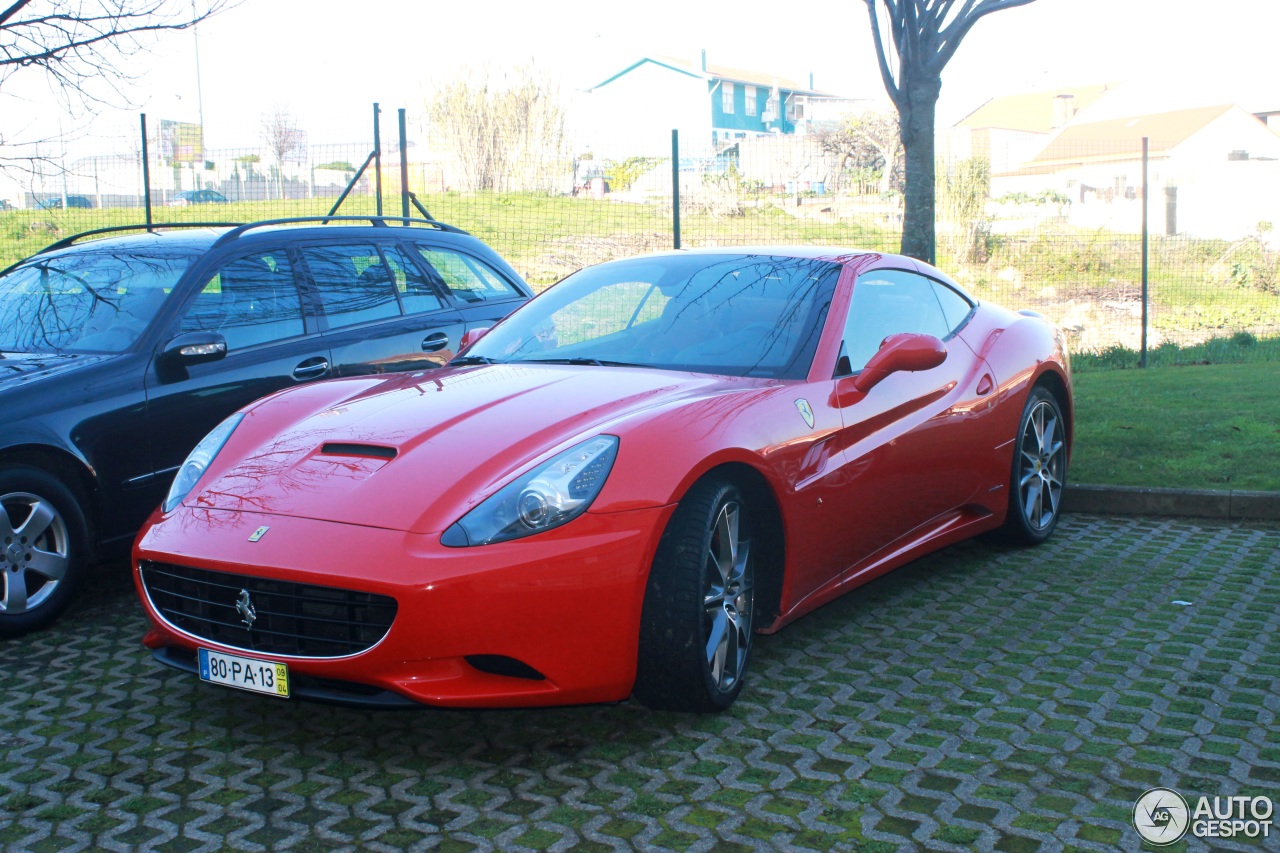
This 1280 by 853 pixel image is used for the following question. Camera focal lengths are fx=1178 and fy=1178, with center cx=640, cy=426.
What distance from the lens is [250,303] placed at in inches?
237

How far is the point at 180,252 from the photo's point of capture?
600 centimetres

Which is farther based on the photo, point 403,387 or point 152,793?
point 403,387

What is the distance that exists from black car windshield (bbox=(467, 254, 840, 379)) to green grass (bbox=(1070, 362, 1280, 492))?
3.03 meters

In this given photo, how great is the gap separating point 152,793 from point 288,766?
374 mm

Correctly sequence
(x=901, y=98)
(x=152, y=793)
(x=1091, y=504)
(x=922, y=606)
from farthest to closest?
(x=901, y=98)
(x=1091, y=504)
(x=922, y=606)
(x=152, y=793)

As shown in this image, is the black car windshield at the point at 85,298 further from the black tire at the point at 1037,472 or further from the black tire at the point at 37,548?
the black tire at the point at 1037,472

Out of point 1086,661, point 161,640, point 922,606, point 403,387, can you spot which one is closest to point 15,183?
point 403,387

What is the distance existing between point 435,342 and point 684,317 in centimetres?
224

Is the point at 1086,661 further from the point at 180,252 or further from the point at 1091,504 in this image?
the point at 180,252

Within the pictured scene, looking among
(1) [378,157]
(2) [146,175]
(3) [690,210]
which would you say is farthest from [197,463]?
(2) [146,175]

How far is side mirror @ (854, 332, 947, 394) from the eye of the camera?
4512mm

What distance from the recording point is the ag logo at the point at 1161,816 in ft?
9.71

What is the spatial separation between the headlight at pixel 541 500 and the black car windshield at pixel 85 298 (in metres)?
2.83

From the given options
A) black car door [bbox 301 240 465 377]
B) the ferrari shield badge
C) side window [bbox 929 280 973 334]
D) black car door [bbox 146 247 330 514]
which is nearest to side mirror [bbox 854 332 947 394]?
the ferrari shield badge
